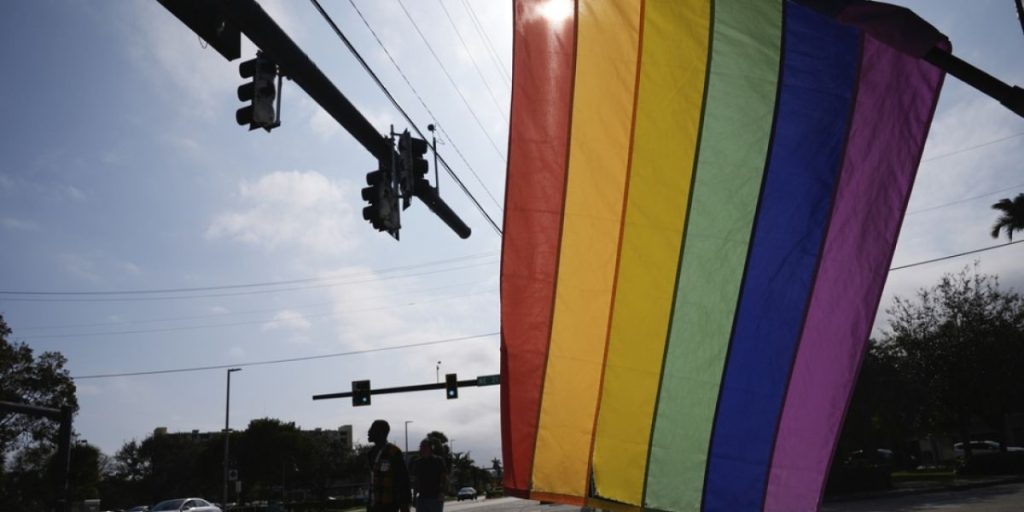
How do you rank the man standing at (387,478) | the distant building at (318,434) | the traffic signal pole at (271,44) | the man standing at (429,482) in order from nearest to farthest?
the man standing at (387,478)
the traffic signal pole at (271,44)
the man standing at (429,482)
the distant building at (318,434)

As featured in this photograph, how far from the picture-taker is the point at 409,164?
10.6 m

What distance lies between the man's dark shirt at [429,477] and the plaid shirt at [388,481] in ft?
6.50

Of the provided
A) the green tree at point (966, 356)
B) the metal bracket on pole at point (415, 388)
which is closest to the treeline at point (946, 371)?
the green tree at point (966, 356)

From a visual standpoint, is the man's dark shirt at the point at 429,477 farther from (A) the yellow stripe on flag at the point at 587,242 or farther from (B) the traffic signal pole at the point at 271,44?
(A) the yellow stripe on flag at the point at 587,242

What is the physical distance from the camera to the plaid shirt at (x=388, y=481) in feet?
19.4

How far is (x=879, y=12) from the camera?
2.81 m

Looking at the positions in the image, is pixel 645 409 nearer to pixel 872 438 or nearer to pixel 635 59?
pixel 635 59

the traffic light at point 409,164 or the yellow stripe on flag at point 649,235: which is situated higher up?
the traffic light at point 409,164

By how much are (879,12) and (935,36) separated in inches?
10.2

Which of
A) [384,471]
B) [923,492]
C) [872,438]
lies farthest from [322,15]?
[872,438]

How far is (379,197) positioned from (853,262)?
25.2 feet

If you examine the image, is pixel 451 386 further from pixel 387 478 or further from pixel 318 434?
pixel 318 434

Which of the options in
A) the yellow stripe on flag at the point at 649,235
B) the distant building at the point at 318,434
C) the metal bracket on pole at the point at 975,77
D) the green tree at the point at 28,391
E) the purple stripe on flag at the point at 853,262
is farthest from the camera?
the distant building at the point at 318,434

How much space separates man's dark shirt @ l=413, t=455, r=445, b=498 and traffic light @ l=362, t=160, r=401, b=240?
3.73 meters
